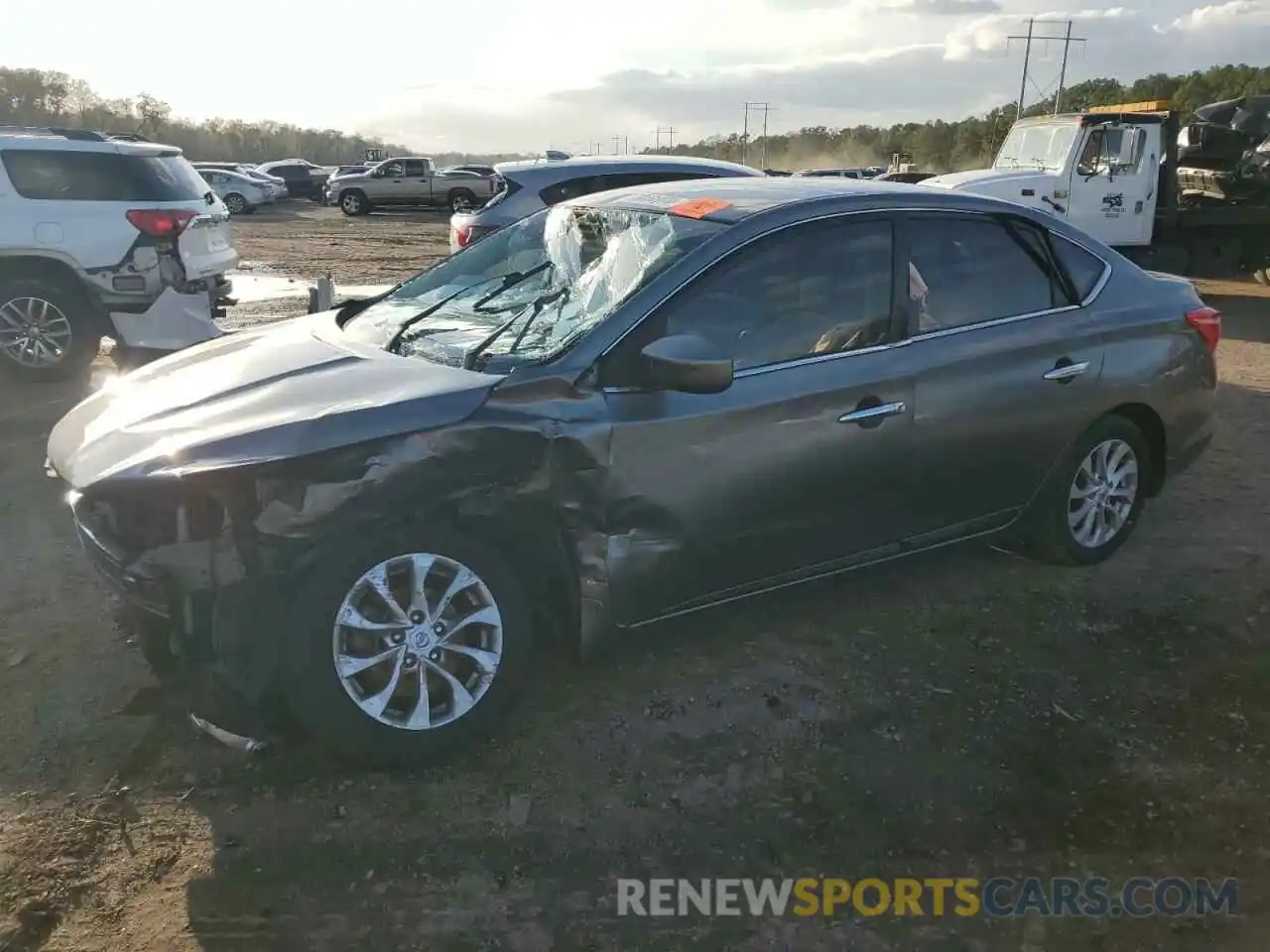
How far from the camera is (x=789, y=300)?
366cm

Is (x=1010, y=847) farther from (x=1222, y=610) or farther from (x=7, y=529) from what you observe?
(x=7, y=529)

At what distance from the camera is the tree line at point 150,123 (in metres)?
66.5

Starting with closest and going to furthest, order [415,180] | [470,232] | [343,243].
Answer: [470,232] → [343,243] → [415,180]

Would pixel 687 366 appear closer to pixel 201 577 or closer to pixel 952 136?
pixel 201 577

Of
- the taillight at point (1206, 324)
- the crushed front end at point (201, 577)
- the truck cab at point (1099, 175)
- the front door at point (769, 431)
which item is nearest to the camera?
the crushed front end at point (201, 577)

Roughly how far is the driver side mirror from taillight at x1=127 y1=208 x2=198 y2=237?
20.6 ft

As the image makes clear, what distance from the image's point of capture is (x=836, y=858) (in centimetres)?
285

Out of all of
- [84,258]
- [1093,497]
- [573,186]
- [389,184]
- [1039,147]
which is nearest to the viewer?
[1093,497]

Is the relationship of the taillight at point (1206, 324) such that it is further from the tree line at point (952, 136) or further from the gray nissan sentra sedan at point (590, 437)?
the tree line at point (952, 136)

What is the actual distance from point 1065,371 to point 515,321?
2250 millimetres

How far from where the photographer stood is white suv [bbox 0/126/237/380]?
800cm

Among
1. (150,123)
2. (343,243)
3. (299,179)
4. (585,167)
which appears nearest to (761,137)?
(150,123)

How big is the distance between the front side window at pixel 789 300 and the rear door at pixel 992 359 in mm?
188

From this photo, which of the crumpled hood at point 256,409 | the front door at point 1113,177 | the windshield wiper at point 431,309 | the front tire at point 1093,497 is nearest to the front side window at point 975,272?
the front tire at point 1093,497
